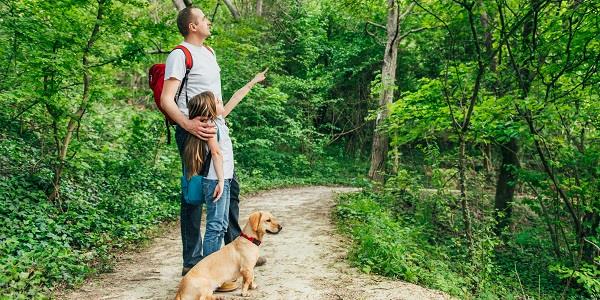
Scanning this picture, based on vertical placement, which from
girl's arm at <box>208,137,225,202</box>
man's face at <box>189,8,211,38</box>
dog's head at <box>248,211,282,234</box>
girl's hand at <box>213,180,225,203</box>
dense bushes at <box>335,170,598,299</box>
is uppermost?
man's face at <box>189,8,211,38</box>

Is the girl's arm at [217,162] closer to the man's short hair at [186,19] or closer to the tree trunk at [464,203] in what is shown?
the man's short hair at [186,19]

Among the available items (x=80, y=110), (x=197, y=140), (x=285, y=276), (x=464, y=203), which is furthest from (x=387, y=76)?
(x=197, y=140)

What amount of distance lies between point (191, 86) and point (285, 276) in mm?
2278

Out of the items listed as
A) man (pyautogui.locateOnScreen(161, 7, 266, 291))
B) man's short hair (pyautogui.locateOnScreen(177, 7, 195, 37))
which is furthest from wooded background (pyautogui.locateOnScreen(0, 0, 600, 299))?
man's short hair (pyautogui.locateOnScreen(177, 7, 195, 37))

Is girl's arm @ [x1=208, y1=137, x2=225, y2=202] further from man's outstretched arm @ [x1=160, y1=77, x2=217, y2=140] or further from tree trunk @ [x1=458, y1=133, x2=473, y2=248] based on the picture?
tree trunk @ [x1=458, y1=133, x2=473, y2=248]

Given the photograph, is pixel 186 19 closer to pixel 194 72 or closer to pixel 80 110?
pixel 194 72

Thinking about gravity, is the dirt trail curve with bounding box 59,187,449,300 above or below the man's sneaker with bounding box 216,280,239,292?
below

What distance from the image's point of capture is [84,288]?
4.25 meters

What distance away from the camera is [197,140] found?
3.48 m

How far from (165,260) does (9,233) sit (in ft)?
6.39

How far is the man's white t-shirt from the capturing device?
3402mm

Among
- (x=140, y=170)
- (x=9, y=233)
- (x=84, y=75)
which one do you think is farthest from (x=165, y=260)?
(x=140, y=170)

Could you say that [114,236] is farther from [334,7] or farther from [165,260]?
[334,7]

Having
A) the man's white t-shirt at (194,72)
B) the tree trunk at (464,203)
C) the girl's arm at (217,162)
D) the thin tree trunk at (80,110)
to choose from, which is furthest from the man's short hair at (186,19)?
the tree trunk at (464,203)
